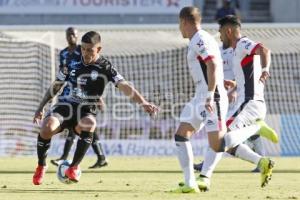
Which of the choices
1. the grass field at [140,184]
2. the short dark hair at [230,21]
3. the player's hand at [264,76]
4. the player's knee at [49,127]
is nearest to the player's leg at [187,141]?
the grass field at [140,184]

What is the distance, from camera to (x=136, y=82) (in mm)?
21047

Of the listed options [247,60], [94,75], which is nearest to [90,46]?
[94,75]

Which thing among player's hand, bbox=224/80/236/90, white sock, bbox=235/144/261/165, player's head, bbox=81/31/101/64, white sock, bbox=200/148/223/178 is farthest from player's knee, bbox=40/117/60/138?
Result: player's hand, bbox=224/80/236/90

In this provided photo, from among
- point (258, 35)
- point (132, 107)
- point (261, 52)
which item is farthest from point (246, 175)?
point (132, 107)

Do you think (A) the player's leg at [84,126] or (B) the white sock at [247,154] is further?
(A) the player's leg at [84,126]

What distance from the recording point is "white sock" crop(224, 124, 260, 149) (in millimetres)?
9961

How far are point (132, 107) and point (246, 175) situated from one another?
324 inches

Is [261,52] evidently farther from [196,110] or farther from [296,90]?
[296,90]

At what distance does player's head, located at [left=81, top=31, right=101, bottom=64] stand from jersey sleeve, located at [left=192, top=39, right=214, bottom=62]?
1.46 meters

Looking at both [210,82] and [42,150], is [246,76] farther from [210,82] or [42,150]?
[42,150]

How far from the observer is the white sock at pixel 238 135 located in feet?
32.7

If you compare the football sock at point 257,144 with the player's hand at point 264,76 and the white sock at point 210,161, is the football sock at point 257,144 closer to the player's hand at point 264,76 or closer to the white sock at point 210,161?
the player's hand at point 264,76

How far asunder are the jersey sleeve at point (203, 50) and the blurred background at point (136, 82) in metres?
9.49

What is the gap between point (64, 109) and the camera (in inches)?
419
